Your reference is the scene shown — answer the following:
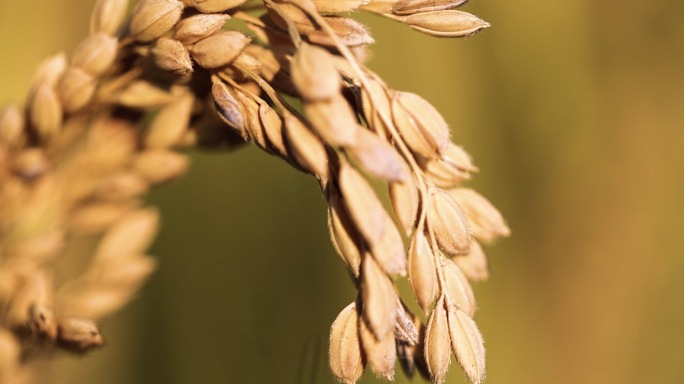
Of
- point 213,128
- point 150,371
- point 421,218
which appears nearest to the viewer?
point 421,218

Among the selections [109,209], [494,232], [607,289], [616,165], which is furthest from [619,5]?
[109,209]

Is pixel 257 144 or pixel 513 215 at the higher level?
pixel 257 144

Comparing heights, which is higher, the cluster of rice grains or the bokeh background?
the cluster of rice grains

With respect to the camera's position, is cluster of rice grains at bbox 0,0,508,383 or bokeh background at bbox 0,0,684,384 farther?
bokeh background at bbox 0,0,684,384

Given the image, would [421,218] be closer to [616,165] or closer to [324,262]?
[324,262]
